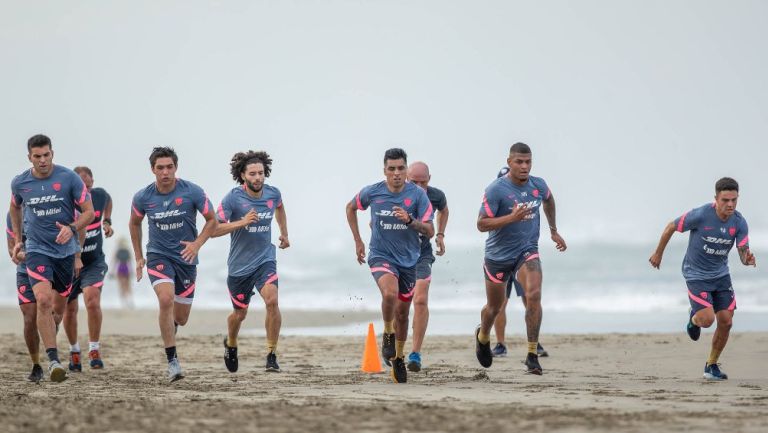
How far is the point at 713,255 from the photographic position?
1250 cm

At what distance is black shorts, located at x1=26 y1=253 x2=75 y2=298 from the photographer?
12.1 metres

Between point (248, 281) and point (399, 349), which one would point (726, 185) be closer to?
point (399, 349)

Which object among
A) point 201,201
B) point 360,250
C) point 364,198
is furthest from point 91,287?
point 364,198

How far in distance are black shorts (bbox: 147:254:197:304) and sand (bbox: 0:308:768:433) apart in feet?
2.93

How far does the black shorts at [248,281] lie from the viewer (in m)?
13.0

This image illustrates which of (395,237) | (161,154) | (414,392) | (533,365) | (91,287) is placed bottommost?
Result: (414,392)

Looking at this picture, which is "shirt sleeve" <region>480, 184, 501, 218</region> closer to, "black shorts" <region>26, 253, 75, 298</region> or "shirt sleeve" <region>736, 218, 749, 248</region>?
"shirt sleeve" <region>736, 218, 749, 248</region>

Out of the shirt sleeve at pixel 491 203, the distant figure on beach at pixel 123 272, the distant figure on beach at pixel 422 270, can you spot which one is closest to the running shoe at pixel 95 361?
the distant figure on beach at pixel 422 270

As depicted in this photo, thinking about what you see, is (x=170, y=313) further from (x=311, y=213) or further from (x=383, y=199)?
(x=311, y=213)

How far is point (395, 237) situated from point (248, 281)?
5.94ft

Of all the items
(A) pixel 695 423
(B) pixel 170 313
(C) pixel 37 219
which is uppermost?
(C) pixel 37 219

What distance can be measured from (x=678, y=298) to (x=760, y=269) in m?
Result: 8.38

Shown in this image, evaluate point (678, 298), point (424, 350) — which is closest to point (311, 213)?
point (678, 298)

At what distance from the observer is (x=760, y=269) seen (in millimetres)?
39031
